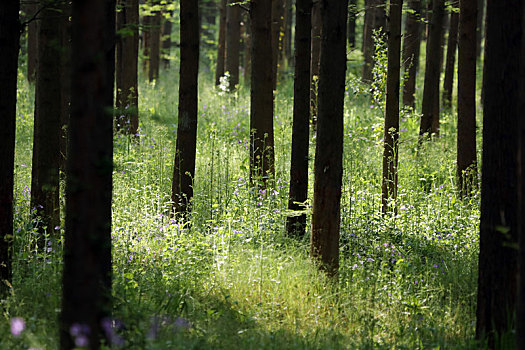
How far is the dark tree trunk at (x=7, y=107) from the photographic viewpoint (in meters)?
5.83

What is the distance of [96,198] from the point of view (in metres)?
3.49

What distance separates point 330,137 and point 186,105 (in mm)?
3512

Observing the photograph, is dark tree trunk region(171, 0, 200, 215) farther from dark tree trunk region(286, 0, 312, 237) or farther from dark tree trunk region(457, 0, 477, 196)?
dark tree trunk region(457, 0, 477, 196)

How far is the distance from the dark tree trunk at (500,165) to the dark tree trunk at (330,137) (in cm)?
177

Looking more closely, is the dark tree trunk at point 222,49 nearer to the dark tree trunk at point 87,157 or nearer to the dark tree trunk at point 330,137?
the dark tree trunk at point 330,137

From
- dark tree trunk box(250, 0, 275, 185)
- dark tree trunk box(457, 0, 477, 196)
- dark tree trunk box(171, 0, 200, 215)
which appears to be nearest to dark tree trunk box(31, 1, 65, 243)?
dark tree trunk box(171, 0, 200, 215)

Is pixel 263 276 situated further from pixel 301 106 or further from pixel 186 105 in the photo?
pixel 186 105

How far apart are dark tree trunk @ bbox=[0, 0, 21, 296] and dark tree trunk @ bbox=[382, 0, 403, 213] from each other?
6.26 meters

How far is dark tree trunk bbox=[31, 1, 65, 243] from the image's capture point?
7.64m

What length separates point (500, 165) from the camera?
5.40 metres

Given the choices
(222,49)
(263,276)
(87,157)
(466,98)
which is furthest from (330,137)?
(222,49)

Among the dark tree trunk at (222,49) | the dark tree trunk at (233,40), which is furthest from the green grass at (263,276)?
the dark tree trunk at (222,49)

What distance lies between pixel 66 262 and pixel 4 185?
2.19 m

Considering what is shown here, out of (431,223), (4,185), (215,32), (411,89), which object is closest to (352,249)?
(431,223)
